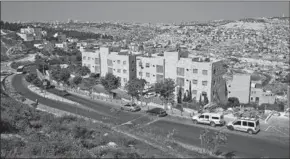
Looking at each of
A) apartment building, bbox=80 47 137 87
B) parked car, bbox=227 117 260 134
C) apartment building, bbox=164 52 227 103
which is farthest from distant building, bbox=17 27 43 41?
parked car, bbox=227 117 260 134

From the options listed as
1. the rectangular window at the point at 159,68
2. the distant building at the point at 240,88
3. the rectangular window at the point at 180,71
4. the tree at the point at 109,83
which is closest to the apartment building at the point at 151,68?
the rectangular window at the point at 159,68

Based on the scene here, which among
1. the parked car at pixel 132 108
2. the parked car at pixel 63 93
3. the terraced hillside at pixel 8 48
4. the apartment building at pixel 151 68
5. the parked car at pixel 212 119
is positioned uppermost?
the terraced hillside at pixel 8 48

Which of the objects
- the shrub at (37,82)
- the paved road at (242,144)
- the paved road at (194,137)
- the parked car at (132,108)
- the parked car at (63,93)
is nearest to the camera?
the paved road at (242,144)

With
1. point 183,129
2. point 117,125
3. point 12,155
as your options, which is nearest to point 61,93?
point 117,125

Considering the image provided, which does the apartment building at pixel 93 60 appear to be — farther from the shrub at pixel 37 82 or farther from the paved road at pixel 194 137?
the paved road at pixel 194 137

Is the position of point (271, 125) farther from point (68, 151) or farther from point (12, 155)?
point (12, 155)

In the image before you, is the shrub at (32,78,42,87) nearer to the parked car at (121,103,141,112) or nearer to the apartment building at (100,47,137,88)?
the apartment building at (100,47,137,88)

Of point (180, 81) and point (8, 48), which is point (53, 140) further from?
point (180, 81)
